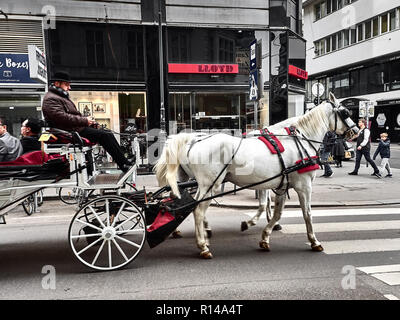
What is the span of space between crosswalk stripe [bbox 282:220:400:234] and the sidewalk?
153 cm

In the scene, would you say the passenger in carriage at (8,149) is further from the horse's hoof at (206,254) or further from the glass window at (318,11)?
the glass window at (318,11)

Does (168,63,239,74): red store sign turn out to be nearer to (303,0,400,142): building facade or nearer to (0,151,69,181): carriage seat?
(0,151,69,181): carriage seat

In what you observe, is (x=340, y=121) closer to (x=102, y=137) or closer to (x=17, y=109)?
(x=102, y=137)

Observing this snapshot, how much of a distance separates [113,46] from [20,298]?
12153 mm

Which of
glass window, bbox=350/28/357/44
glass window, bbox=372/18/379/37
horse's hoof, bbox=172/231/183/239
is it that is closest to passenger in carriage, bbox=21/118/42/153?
horse's hoof, bbox=172/231/183/239

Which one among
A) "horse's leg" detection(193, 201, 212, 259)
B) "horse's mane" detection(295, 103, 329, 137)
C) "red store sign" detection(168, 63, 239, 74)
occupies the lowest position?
"horse's leg" detection(193, 201, 212, 259)

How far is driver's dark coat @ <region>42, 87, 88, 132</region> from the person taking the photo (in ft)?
12.9

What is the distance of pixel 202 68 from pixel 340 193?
8.52 m

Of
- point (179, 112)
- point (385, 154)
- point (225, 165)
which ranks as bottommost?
point (385, 154)

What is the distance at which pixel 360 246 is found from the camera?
4781mm

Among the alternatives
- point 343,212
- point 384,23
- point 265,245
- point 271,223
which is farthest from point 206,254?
point 384,23

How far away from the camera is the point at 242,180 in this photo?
4.57 m

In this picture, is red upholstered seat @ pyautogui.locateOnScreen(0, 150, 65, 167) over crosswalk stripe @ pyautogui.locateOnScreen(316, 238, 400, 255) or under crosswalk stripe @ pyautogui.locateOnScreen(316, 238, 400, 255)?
over

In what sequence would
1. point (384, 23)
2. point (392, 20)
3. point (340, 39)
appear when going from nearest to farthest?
point (392, 20) → point (384, 23) → point (340, 39)
